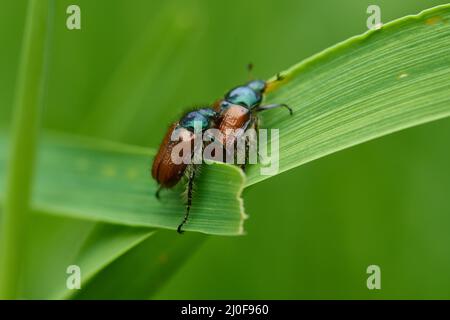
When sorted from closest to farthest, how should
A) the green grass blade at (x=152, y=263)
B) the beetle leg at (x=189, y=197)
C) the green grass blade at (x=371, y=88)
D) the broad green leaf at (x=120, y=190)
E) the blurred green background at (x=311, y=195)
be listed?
the green grass blade at (x=371, y=88), the broad green leaf at (x=120, y=190), the beetle leg at (x=189, y=197), the green grass blade at (x=152, y=263), the blurred green background at (x=311, y=195)

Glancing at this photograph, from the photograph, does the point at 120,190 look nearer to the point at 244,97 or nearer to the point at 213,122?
the point at 213,122

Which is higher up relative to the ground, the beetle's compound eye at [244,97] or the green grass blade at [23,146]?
the beetle's compound eye at [244,97]

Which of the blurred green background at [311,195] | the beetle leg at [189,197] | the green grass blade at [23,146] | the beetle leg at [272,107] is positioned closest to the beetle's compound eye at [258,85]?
the beetle leg at [272,107]

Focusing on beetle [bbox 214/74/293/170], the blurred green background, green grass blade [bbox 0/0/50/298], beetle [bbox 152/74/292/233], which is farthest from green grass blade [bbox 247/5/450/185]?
the blurred green background

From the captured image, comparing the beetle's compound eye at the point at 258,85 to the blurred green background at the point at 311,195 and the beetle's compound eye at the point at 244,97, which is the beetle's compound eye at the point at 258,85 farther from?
the blurred green background at the point at 311,195

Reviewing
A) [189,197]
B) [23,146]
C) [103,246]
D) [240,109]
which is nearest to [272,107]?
[240,109]
